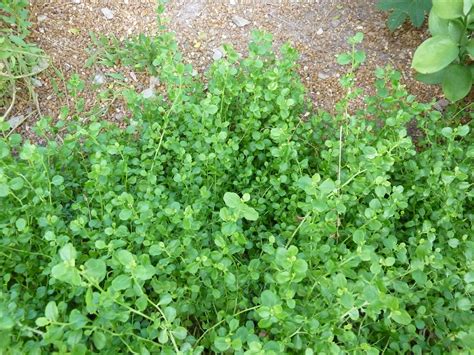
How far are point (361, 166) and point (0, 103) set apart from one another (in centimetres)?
154

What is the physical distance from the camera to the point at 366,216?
5.06ft

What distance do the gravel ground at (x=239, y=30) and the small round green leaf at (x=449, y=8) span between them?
47cm

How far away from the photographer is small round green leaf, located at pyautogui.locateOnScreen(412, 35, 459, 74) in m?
1.97

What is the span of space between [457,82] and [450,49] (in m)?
0.15

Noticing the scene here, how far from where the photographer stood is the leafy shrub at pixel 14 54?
2.17 metres

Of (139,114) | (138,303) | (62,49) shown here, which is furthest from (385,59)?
(138,303)

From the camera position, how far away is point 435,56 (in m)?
1.98

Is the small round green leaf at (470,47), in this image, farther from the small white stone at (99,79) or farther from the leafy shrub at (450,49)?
the small white stone at (99,79)

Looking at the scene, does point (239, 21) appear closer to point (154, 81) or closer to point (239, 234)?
point (154, 81)

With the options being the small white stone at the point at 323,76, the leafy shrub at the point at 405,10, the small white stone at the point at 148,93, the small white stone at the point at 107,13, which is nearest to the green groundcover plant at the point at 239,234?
the small white stone at the point at 148,93

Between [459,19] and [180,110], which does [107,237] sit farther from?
[459,19]

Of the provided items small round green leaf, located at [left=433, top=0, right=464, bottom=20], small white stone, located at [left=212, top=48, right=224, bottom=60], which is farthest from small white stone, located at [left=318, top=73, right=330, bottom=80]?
small round green leaf, located at [left=433, top=0, right=464, bottom=20]

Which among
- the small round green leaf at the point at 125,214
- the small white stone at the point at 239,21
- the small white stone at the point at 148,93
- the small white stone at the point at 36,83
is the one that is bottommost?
the small white stone at the point at 148,93

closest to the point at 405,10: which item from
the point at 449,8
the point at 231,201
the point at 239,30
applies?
the point at 449,8
